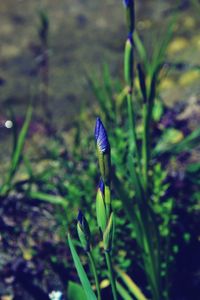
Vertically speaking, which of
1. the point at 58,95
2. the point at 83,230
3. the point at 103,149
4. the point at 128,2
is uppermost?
the point at 58,95

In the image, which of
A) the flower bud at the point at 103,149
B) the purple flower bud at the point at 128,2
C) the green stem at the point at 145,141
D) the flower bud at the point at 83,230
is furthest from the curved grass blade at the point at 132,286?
the purple flower bud at the point at 128,2

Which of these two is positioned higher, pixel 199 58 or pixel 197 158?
pixel 199 58

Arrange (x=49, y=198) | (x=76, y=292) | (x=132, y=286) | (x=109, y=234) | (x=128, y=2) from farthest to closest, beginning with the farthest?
1. (x=49, y=198)
2. (x=132, y=286)
3. (x=76, y=292)
4. (x=128, y=2)
5. (x=109, y=234)

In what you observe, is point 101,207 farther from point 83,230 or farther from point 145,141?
point 145,141

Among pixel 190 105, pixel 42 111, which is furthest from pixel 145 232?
pixel 42 111

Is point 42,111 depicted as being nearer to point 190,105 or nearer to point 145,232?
point 190,105

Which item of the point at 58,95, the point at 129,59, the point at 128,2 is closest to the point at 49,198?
the point at 129,59

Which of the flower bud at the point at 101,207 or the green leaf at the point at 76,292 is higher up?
the flower bud at the point at 101,207

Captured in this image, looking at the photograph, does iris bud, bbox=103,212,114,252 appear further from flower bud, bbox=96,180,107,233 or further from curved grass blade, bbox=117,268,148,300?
curved grass blade, bbox=117,268,148,300

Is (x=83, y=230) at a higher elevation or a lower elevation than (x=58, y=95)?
lower

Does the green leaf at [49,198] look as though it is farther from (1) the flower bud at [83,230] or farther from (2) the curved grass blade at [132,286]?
(1) the flower bud at [83,230]

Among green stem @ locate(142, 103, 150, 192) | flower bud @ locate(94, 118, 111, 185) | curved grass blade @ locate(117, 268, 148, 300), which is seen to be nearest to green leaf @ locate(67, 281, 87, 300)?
curved grass blade @ locate(117, 268, 148, 300)
